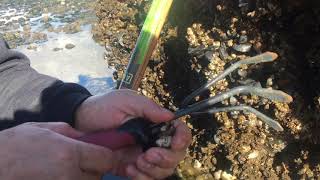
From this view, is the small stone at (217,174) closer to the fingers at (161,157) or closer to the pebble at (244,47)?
the pebble at (244,47)

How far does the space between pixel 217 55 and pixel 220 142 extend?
1.55ft

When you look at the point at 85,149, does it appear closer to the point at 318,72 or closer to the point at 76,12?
the point at 318,72

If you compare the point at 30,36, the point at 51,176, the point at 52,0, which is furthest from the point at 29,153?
the point at 52,0

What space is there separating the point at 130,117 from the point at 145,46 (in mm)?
570

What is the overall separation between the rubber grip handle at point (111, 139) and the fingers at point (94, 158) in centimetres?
4

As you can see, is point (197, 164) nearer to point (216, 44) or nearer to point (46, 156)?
point (216, 44)

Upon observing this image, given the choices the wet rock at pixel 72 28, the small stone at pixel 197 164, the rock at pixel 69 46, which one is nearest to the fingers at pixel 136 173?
the small stone at pixel 197 164

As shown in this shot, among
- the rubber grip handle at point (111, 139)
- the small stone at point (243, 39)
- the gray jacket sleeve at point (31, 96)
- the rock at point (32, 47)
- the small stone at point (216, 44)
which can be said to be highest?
the rubber grip handle at point (111, 139)

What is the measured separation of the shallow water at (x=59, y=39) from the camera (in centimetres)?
387

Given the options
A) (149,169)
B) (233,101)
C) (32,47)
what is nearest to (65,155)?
(149,169)

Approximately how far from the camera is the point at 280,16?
1595 millimetres

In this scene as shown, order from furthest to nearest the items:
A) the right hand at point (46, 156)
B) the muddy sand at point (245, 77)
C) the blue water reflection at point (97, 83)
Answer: the blue water reflection at point (97, 83) < the muddy sand at point (245, 77) < the right hand at point (46, 156)

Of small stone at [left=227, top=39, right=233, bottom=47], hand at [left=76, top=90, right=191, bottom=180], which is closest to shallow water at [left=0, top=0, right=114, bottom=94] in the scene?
small stone at [left=227, top=39, right=233, bottom=47]

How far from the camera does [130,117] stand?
3.49 feet
